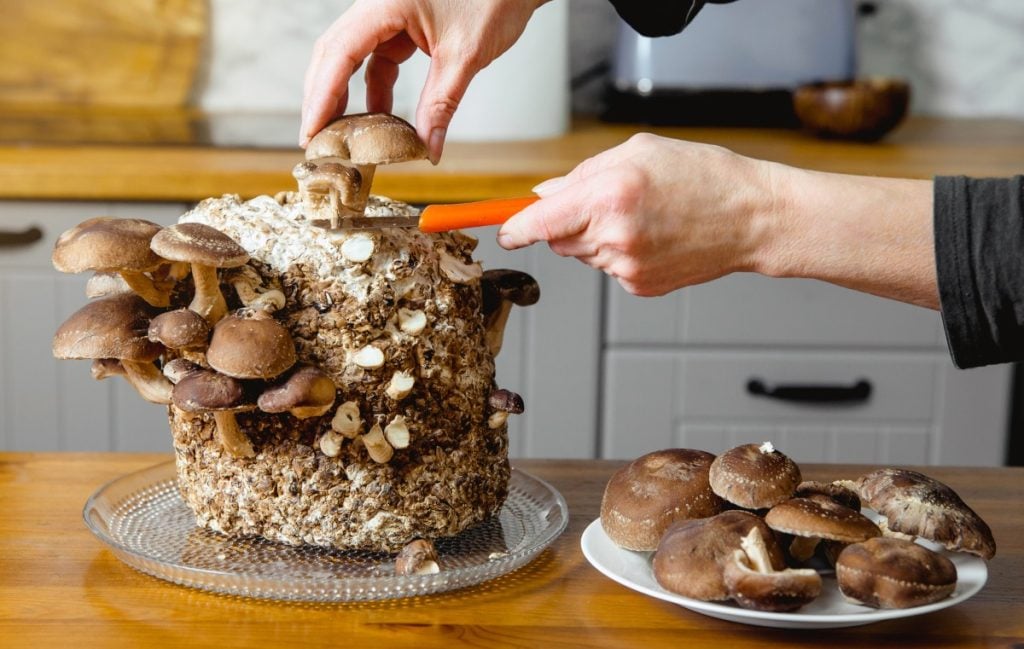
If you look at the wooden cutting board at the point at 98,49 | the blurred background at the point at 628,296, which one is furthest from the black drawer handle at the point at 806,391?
the wooden cutting board at the point at 98,49

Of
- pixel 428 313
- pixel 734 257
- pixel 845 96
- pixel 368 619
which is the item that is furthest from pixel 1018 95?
pixel 368 619

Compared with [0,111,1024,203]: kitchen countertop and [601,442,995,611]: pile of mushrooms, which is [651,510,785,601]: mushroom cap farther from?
[0,111,1024,203]: kitchen countertop

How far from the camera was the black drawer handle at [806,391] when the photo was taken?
2127mm

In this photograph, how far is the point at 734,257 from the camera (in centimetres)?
107

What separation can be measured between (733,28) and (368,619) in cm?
197

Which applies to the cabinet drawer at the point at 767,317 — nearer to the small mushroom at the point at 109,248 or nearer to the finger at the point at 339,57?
the finger at the point at 339,57

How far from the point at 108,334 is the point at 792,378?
56.8 inches

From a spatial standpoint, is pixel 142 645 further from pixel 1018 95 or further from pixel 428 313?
pixel 1018 95

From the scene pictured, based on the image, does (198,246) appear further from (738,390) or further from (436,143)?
(738,390)

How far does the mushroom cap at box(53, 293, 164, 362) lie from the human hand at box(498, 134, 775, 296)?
302 millimetres

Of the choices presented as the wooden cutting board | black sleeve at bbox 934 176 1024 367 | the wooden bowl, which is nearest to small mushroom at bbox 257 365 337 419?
black sleeve at bbox 934 176 1024 367

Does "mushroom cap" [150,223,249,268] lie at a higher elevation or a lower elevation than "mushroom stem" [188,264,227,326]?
higher

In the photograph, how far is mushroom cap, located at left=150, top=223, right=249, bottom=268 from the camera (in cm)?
90

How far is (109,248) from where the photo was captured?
2.97 feet
